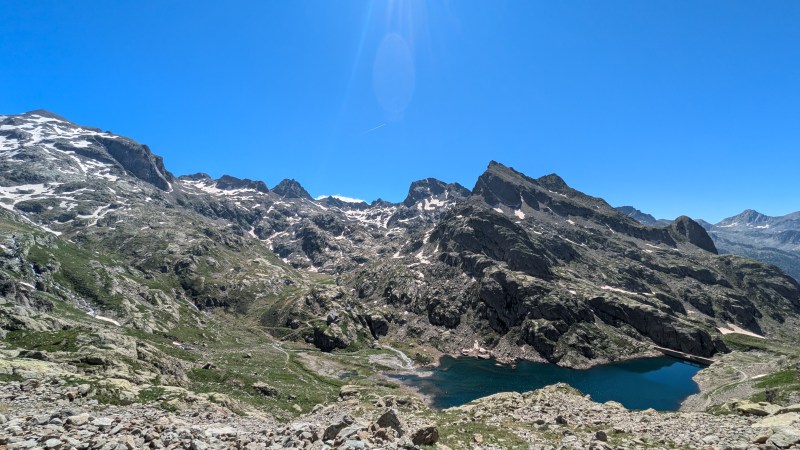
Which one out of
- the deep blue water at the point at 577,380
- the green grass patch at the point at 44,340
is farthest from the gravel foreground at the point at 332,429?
the deep blue water at the point at 577,380

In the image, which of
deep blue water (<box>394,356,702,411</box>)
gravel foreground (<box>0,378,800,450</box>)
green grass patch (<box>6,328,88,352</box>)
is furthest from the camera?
deep blue water (<box>394,356,702,411</box>)

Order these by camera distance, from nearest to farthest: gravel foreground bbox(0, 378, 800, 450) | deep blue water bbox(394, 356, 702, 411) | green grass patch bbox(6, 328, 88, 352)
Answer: gravel foreground bbox(0, 378, 800, 450), green grass patch bbox(6, 328, 88, 352), deep blue water bbox(394, 356, 702, 411)

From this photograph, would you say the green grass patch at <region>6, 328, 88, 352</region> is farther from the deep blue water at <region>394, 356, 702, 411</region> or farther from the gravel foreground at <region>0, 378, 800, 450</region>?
the deep blue water at <region>394, 356, 702, 411</region>

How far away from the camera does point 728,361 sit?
184000 millimetres

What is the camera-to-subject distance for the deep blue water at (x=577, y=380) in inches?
5438

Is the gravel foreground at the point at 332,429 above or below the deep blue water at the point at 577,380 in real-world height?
→ above

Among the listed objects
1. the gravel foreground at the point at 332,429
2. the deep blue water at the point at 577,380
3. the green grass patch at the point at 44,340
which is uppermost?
the green grass patch at the point at 44,340

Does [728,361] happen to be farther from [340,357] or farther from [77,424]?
[77,424]

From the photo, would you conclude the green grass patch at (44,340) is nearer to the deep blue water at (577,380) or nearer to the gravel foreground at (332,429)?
the gravel foreground at (332,429)

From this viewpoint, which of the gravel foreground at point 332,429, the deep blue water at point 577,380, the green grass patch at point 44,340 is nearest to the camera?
the gravel foreground at point 332,429

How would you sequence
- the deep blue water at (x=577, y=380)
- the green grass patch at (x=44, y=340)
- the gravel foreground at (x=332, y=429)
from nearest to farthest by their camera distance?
the gravel foreground at (x=332, y=429)
the green grass patch at (x=44, y=340)
the deep blue water at (x=577, y=380)

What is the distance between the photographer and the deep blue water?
138 metres

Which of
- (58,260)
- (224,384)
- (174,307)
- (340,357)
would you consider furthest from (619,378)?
(58,260)

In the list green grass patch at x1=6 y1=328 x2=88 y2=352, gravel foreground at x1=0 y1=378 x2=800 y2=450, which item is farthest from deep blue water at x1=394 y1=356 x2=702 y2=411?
green grass patch at x1=6 y1=328 x2=88 y2=352
